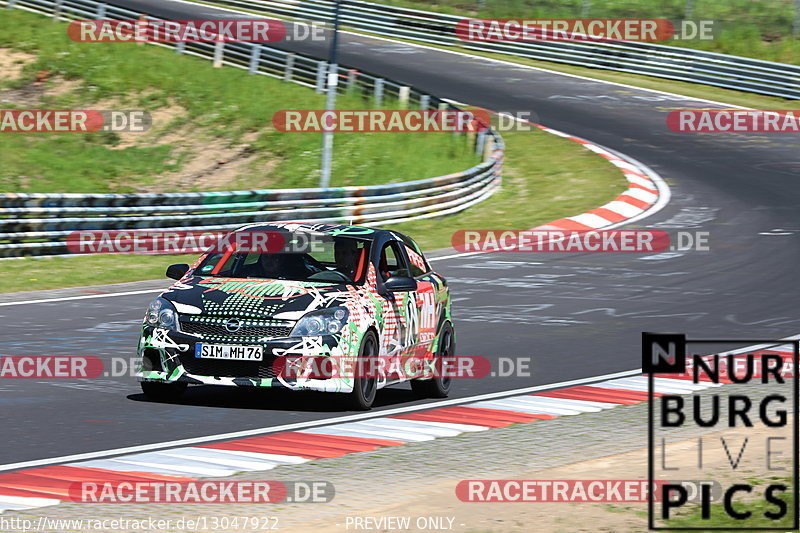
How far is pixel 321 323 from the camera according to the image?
1037cm

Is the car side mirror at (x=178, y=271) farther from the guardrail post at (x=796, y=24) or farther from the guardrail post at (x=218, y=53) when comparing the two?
the guardrail post at (x=796, y=24)

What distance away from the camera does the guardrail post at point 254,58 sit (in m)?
41.4

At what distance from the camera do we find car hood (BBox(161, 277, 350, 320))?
10.4 m

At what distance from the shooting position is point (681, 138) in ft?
123

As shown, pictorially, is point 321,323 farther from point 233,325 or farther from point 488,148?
point 488,148

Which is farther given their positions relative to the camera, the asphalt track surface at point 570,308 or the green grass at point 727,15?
the green grass at point 727,15

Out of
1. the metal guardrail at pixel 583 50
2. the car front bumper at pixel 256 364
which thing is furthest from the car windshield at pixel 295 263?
the metal guardrail at pixel 583 50

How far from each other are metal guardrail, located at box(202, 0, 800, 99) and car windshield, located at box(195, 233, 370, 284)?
33.2 metres

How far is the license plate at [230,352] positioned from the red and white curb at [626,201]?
51.2 feet

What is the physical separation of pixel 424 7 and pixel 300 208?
3012 cm

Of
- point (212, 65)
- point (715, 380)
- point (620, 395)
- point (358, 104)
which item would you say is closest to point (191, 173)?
point (358, 104)

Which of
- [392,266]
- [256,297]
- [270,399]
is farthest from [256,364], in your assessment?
[392,266]

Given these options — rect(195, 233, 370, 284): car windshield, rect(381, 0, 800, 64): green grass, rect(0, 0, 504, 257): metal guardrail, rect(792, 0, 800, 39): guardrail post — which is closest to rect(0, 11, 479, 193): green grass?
rect(0, 0, 504, 257): metal guardrail

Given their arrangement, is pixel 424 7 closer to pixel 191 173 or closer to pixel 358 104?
pixel 358 104
